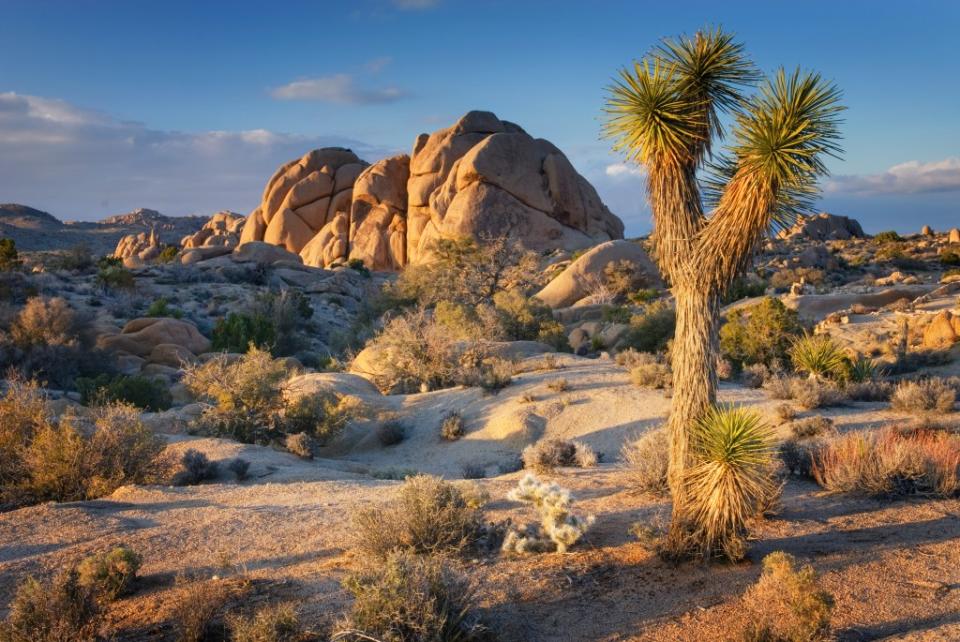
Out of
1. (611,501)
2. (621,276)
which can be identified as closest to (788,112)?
(611,501)

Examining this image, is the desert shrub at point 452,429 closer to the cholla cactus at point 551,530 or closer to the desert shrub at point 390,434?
the desert shrub at point 390,434

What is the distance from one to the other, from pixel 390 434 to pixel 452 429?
1.32 m

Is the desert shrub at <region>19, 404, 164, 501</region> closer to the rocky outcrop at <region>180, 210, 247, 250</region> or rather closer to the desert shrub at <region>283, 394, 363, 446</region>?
the desert shrub at <region>283, 394, 363, 446</region>

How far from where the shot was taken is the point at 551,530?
24.3 feet

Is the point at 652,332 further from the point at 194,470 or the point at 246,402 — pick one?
the point at 194,470

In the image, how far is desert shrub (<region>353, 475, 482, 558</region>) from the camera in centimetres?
720

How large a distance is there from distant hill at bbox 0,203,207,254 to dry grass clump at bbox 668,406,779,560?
79.9m

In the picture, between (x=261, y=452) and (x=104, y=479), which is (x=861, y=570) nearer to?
(x=104, y=479)

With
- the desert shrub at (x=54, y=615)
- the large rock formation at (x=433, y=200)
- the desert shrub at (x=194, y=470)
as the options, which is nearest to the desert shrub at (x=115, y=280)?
the large rock formation at (x=433, y=200)

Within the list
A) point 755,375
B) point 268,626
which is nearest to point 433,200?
point 755,375

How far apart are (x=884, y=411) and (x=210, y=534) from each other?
1113 centimetres

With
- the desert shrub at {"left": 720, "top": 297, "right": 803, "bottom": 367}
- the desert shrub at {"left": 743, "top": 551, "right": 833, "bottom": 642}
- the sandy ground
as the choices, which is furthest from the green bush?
the desert shrub at {"left": 743, "top": 551, "right": 833, "bottom": 642}

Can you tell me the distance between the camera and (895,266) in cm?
4041

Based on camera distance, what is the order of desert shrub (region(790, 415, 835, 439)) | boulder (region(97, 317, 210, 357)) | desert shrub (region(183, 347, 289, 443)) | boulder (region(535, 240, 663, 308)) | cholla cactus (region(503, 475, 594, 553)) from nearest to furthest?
cholla cactus (region(503, 475, 594, 553)) < desert shrub (region(790, 415, 835, 439)) < desert shrub (region(183, 347, 289, 443)) < boulder (region(97, 317, 210, 357)) < boulder (region(535, 240, 663, 308))
